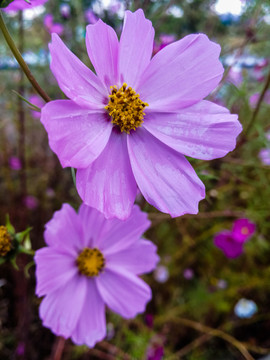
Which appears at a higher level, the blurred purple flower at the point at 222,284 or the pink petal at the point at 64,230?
the pink petal at the point at 64,230

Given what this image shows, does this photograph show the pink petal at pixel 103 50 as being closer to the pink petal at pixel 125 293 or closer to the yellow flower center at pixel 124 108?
the yellow flower center at pixel 124 108

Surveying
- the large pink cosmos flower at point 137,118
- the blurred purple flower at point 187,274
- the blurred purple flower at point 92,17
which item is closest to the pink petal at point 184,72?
the large pink cosmos flower at point 137,118

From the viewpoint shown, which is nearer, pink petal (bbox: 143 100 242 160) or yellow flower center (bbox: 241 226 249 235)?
pink petal (bbox: 143 100 242 160)

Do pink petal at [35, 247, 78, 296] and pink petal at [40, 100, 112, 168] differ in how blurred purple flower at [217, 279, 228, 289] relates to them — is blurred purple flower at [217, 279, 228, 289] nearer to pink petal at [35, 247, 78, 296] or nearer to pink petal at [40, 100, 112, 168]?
pink petal at [35, 247, 78, 296]

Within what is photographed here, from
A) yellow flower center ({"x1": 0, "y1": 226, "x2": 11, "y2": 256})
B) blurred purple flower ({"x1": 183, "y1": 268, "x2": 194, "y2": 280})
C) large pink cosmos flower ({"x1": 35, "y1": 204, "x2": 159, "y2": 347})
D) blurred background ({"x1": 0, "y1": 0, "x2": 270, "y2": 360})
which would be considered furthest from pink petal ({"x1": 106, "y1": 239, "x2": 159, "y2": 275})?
blurred purple flower ({"x1": 183, "y1": 268, "x2": 194, "y2": 280})

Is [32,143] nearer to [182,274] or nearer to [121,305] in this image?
[182,274]

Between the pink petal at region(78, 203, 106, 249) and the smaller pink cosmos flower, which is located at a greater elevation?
the pink petal at region(78, 203, 106, 249)
